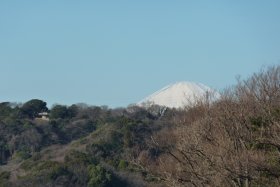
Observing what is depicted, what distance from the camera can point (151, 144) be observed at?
45.0 metres

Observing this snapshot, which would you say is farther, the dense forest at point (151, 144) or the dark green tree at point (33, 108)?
the dark green tree at point (33, 108)

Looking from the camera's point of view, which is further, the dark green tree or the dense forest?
the dark green tree

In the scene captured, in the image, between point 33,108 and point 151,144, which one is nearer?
point 151,144

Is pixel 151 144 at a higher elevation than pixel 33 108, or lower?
lower

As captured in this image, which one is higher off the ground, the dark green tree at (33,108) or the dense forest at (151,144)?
the dark green tree at (33,108)

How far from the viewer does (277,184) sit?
17.2 m

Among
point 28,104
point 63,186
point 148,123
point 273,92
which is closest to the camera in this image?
point 273,92

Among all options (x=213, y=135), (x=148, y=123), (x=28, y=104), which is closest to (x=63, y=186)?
(x=148, y=123)

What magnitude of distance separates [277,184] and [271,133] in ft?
4.45

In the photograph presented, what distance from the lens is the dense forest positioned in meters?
18.3

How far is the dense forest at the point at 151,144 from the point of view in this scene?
18.3 m

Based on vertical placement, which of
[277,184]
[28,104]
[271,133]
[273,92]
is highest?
[28,104]

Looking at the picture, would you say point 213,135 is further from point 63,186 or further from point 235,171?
point 63,186

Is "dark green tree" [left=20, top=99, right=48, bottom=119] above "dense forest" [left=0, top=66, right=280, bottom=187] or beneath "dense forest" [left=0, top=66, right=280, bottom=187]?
above
